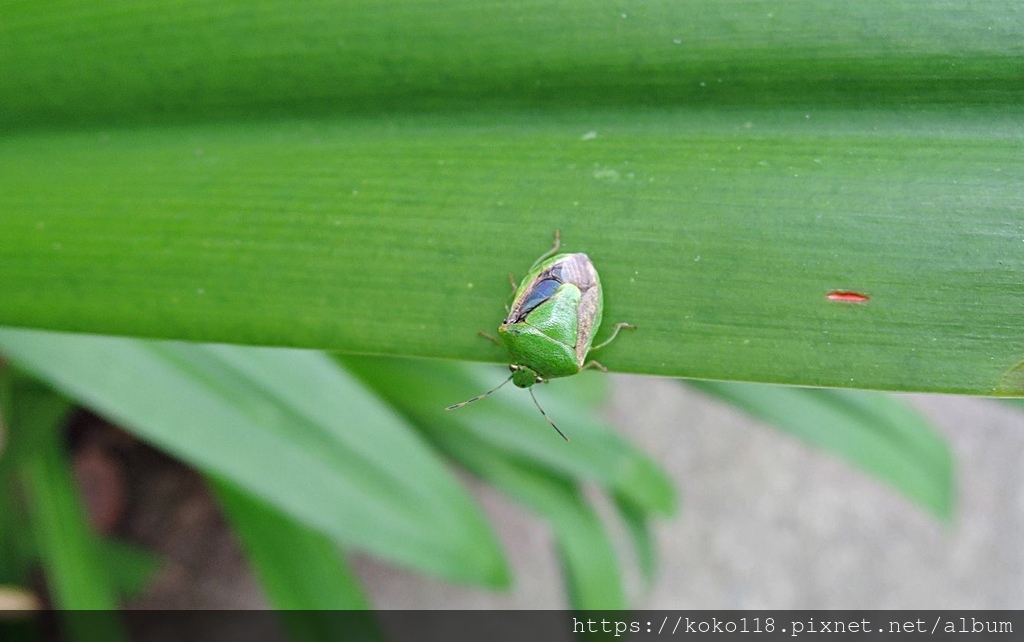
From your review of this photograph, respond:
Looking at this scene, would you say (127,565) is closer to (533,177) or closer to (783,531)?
(533,177)

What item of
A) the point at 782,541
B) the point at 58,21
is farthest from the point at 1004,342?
the point at 782,541

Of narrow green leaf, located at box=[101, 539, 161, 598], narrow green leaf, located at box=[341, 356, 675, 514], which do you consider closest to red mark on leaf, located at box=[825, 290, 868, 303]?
narrow green leaf, located at box=[341, 356, 675, 514]

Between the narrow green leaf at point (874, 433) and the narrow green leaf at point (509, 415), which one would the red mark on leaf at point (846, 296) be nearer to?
the narrow green leaf at point (874, 433)

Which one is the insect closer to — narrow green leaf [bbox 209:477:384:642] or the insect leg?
the insect leg

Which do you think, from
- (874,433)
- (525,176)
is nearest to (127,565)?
(525,176)

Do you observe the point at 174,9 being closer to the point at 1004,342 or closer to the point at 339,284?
the point at 339,284
